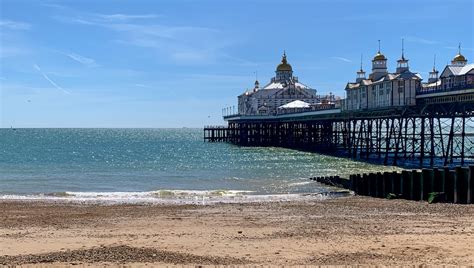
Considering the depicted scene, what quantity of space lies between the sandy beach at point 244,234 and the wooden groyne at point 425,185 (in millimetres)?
795

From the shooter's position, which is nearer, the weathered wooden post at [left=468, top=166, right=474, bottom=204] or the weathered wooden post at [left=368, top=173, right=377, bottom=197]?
the weathered wooden post at [left=468, top=166, right=474, bottom=204]

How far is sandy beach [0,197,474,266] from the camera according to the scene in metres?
12.4

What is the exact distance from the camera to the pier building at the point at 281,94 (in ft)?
368

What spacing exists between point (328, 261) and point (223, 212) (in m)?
9.76

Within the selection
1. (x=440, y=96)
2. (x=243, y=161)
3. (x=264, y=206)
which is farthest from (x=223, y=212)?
(x=243, y=161)

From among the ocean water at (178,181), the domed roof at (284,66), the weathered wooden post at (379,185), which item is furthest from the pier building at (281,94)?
the weathered wooden post at (379,185)

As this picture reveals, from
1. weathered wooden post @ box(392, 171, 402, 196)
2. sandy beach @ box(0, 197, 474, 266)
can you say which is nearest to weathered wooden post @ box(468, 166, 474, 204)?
sandy beach @ box(0, 197, 474, 266)

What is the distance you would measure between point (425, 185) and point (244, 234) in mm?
10487

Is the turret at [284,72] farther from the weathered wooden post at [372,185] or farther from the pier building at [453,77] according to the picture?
the weathered wooden post at [372,185]

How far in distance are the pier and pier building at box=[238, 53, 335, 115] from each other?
22.6 ft

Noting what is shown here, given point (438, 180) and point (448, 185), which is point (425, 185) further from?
point (448, 185)

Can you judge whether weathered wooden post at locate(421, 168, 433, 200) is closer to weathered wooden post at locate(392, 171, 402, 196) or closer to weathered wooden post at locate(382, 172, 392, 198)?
weathered wooden post at locate(392, 171, 402, 196)

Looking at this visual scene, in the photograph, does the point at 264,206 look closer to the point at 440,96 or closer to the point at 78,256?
the point at 78,256

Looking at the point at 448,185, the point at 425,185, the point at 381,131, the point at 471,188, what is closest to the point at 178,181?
the point at 425,185
